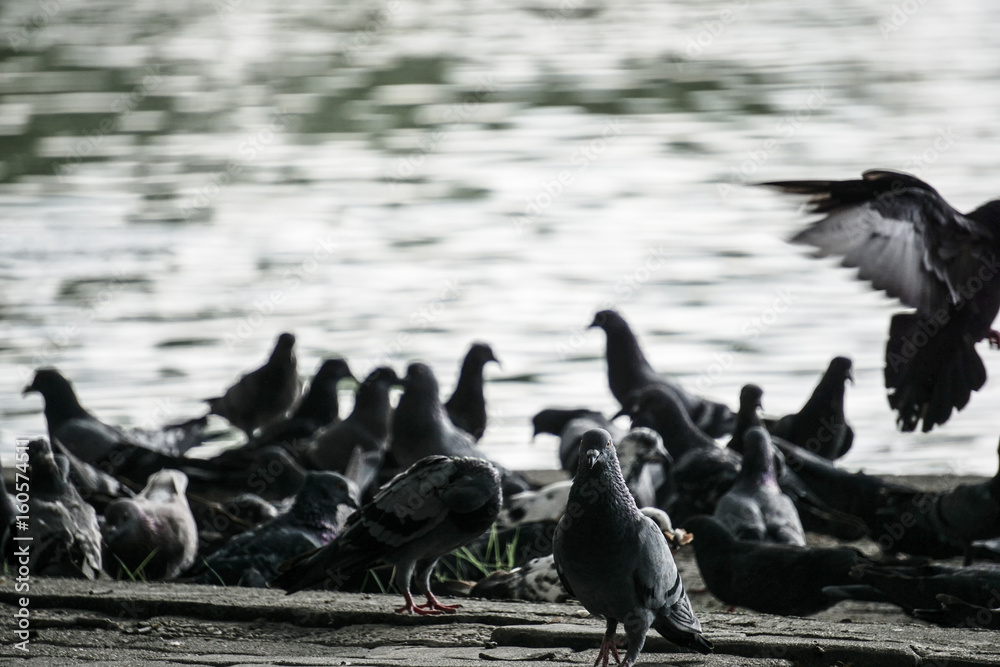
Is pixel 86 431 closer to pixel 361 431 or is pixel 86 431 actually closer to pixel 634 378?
Answer: pixel 361 431

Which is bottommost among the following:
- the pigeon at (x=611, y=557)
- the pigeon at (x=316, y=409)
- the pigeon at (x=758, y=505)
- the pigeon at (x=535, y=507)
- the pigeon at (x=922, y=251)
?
the pigeon at (x=316, y=409)

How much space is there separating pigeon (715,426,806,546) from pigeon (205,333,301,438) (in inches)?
150

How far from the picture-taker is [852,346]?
409 inches

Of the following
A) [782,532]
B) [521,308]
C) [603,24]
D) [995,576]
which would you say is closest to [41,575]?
[782,532]

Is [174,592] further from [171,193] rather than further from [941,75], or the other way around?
[941,75]

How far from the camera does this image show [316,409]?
9031 mm

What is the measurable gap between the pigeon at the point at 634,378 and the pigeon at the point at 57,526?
3717mm

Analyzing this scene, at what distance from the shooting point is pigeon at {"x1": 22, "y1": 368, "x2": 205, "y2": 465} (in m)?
8.10

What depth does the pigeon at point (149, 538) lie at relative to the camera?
19.8 ft

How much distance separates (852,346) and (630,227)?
465 cm

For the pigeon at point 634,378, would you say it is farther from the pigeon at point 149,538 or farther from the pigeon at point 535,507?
the pigeon at point 149,538

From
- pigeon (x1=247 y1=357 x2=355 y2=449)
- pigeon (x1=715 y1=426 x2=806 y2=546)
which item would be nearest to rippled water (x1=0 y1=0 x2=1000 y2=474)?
pigeon (x1=247 y1=357 x2=355 y2=449)

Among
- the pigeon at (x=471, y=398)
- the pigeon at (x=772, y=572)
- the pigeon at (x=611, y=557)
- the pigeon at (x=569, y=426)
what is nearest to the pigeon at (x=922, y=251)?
the pigeon at (x=772, y=572)

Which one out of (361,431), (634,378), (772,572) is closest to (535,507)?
(772,572)
